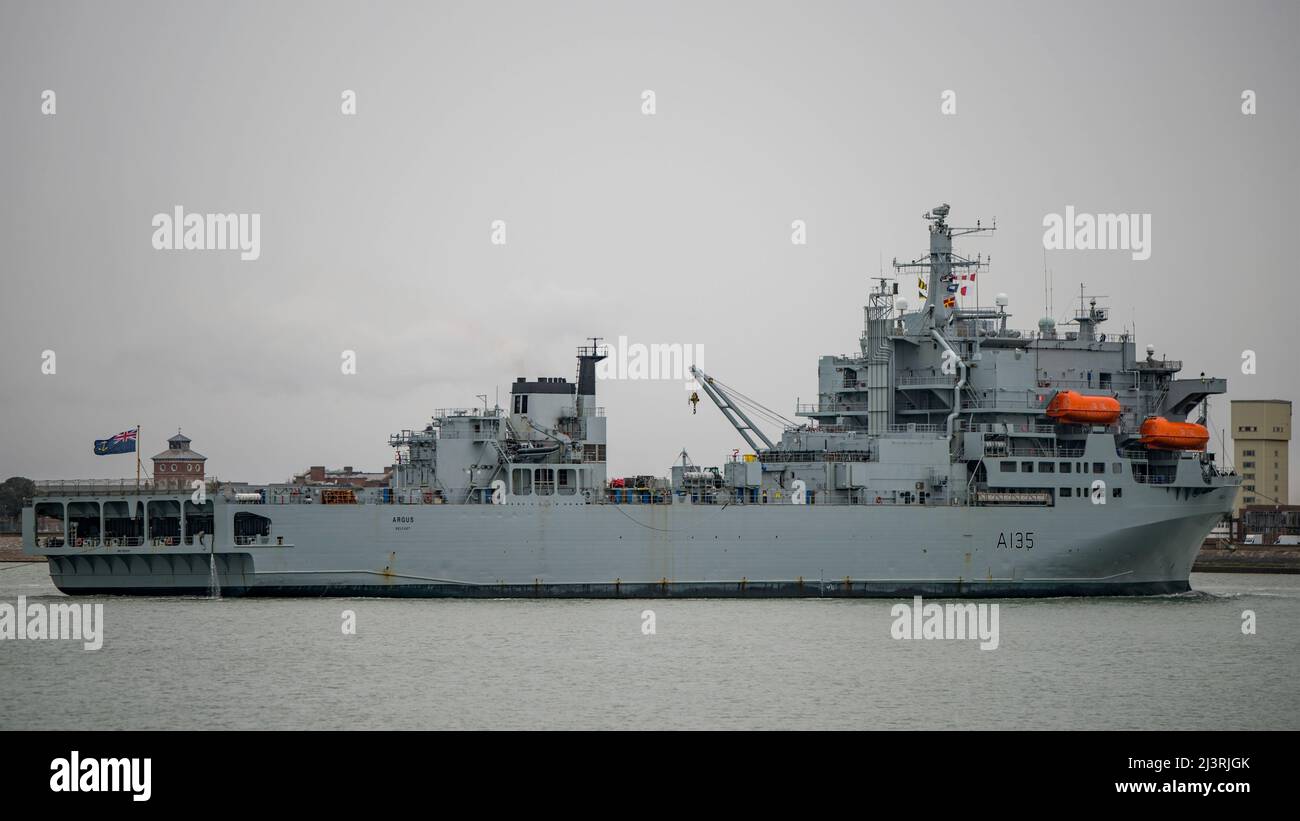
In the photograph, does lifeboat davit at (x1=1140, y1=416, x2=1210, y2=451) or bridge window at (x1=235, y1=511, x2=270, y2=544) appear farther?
lifeboat davit at (x1=1140, y1=416, x2=1210, y2=451)

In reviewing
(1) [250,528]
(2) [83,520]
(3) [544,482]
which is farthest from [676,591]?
(2) [83,520]

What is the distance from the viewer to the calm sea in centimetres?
2472

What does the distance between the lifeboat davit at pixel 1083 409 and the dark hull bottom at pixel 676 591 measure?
487 cm

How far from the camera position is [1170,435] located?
43219 mm

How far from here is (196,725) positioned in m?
23.8

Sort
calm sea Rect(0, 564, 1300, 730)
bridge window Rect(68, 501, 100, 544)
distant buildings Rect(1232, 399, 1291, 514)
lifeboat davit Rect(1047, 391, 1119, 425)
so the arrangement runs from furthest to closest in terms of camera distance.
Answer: distant buildings Rect(1232, 399, 1291, 514)
lifeboat davit Rect(1047, 391, 1119, 425)
bridge window Rect(68, 501, 100, 544)
calm sea Rect(0, 564, 1300, 730)

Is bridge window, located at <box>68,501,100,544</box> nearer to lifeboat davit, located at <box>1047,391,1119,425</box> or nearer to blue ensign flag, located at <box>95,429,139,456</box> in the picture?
blue ensign flag, located at <box>95,429,139,456</box>

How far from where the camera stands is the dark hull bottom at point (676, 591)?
40250 millimetres

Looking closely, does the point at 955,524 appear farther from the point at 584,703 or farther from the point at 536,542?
the point at 584,703

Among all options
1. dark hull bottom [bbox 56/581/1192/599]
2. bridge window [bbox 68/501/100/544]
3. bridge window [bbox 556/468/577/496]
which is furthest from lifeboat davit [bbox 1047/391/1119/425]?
bridge window [bbox 68/501/100/544]

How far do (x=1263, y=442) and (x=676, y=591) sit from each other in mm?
71458

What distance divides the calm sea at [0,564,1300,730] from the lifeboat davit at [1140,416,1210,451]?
20.0ft

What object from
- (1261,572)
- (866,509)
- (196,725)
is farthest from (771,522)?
(1261,572)

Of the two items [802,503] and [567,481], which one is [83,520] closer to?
[567,481]
